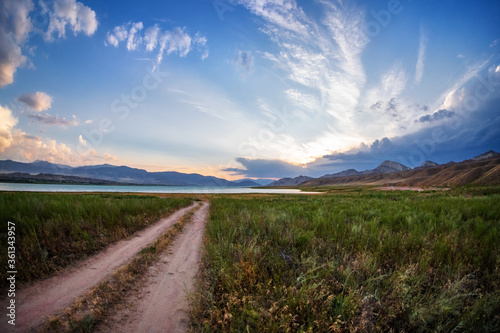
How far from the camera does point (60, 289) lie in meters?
4.08

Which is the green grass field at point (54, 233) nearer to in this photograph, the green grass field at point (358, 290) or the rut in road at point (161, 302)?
the rut in road at point (161, 302)

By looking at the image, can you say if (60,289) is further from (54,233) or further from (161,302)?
(54,233)

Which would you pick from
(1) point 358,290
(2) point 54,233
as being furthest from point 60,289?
(1) point 358,290

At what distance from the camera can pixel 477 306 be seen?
8.54 ft

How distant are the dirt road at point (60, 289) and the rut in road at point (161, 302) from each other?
3.63 ft

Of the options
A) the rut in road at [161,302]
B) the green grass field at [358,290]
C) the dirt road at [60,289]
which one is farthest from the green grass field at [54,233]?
the green grass field at [358,290]

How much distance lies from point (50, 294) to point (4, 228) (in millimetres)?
4812

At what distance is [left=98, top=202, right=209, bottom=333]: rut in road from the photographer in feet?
10.2

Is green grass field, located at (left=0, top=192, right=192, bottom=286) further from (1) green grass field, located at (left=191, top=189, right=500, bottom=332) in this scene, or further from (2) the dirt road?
(1) green grass field, located at (left=191, top=189, right=500, bottom=332)

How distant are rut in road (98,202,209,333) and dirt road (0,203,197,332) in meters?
1.11

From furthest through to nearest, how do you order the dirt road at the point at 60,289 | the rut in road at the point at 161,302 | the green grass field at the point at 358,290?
the dirt road at the point at 60,289, the rut in road at the point at 161,302, the green grass field at the point at 358,290

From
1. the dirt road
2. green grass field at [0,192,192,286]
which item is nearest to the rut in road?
the dirt road

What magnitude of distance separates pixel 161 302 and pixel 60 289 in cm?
239

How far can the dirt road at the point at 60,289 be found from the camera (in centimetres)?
322
